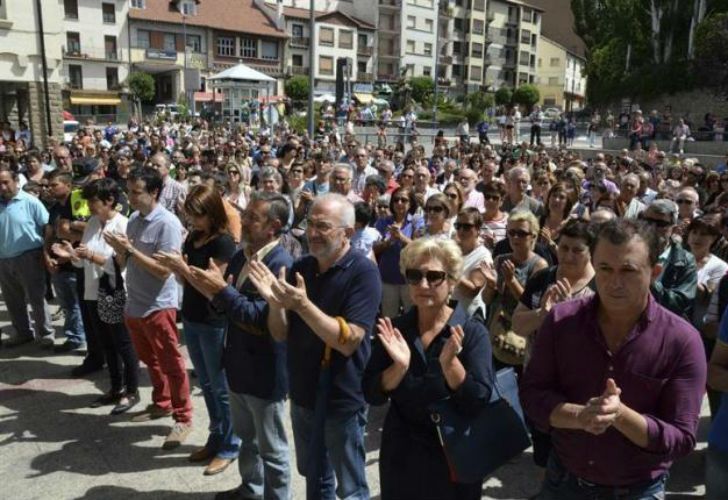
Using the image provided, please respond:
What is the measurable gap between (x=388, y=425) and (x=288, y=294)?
2.36 feet

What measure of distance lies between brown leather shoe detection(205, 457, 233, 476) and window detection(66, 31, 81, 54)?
5686 cm

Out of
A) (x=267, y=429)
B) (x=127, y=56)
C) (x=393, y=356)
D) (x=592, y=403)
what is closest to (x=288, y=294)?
(x=393, y=356)

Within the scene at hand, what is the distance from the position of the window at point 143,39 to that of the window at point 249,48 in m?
9.33

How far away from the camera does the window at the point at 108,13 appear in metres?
53.8

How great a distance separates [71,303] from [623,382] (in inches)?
239

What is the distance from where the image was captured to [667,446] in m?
2.11

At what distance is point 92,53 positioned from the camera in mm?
53281

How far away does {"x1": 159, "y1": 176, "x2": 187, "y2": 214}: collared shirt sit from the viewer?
7.57 metres

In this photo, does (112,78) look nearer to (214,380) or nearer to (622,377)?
(214,380)

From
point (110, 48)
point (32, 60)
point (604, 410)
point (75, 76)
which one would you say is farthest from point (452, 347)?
point (110, 48)

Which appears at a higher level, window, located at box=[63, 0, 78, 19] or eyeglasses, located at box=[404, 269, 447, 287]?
window, located at box=[63, 0, 78, 19]

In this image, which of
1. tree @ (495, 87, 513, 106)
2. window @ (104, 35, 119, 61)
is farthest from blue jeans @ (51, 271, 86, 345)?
tree @ (495, 87, 513, 106)

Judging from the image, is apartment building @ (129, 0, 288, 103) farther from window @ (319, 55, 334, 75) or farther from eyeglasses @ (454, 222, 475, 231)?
eyeglasses @ (454, 222, 475, 231)

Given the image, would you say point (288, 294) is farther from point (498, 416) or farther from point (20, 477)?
point (20, 477)
